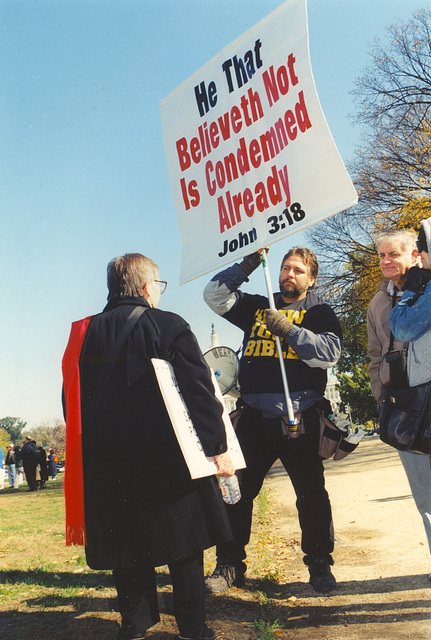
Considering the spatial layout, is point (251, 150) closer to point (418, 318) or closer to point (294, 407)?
point (294, 407)

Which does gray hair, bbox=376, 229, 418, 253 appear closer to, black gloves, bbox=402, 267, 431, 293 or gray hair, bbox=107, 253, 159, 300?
black gloves, bbox=402, 267, 431, 293

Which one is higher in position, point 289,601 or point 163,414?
point 163,414

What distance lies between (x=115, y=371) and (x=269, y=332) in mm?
1274

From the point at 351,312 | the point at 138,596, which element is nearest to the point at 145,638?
the point at 138,596

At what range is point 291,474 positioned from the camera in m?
3.58

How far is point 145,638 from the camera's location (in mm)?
2834

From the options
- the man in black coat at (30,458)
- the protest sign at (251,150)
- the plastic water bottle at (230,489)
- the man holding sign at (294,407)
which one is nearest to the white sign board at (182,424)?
the plastic water bottle at (230,489)

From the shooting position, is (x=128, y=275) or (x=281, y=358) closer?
(x=128, y=275)

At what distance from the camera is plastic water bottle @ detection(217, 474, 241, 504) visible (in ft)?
10.1

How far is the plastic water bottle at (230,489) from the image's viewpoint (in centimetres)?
307

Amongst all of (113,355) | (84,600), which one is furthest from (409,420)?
(84,600)

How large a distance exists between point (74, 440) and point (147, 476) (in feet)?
1.48

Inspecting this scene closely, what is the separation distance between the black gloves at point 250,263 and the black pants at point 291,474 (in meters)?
0.91

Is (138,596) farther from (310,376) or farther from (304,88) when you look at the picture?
(304,88)
